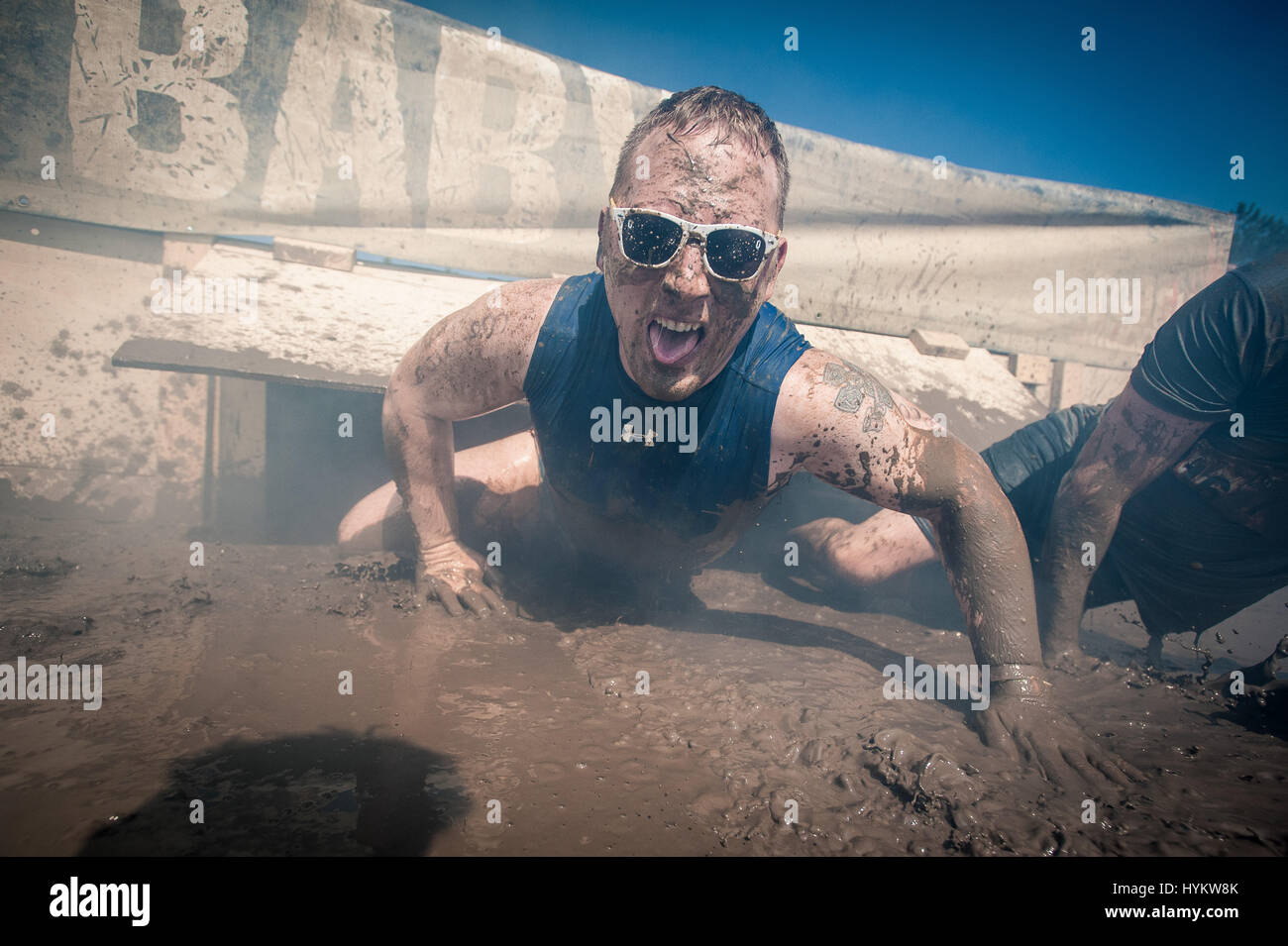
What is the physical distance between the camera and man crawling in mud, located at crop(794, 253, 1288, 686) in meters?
2.42

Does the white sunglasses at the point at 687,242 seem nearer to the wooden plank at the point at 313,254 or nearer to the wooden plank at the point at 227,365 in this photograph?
the wooden plank at the point at 227,365

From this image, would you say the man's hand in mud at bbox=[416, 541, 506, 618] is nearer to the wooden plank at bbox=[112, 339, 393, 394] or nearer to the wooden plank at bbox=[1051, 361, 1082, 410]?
the wooden plank at bbox=[112, 339, 393, 394]

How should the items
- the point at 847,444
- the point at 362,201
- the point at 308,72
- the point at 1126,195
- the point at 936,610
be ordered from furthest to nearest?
Answer: the point at 1126,195 < the point at 362,201 < the point at 308,72 < the point at 936,610 < the point at 847,444

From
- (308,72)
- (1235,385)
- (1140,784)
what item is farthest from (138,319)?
(1235,385)

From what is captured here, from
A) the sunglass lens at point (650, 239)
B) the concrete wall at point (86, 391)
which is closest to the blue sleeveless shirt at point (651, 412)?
the sunglass lens at point (650, 239)

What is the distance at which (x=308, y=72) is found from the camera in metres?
4.41

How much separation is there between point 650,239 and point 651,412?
0.61 meters

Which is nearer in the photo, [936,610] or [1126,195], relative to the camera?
[936,610]

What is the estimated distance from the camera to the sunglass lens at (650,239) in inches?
78.7

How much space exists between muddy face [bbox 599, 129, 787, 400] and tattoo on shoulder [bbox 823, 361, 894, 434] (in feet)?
1.23

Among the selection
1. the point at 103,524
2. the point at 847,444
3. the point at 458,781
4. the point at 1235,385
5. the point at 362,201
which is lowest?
the point at 458,781

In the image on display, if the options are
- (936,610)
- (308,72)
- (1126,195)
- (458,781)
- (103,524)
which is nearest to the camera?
(458,781)
